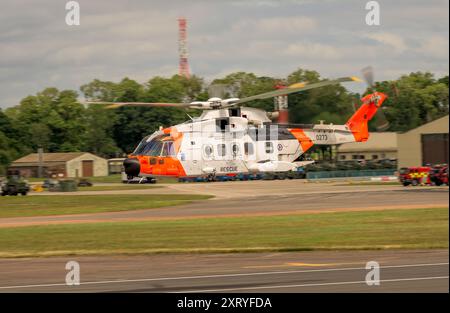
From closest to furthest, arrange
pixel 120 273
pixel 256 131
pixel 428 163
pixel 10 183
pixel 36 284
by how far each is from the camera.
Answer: pixel 36 284
pixel 120 273
pixel 256 131
pixel 10 183
pixel 428 163

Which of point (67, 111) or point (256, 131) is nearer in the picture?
point (256, 131)

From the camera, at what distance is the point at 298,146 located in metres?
49.9

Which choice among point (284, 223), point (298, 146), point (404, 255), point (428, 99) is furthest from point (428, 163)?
point (404, 255)

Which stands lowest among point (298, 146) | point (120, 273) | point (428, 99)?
point (120, 273)

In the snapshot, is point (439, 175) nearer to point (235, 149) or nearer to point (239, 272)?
point (235, 149)

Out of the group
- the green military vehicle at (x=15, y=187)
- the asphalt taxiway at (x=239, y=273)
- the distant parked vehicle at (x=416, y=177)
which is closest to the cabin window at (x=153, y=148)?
the asphalt taxiway at (x=239, y=273)

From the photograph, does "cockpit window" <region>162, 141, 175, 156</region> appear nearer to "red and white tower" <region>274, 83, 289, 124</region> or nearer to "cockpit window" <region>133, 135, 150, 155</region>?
"cockpit window" <region>133, 135, 150, 155</region>

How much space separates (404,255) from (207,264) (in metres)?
5.36

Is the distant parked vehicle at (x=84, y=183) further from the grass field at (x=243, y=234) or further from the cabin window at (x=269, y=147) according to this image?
the grass field at (x=243, y=234)

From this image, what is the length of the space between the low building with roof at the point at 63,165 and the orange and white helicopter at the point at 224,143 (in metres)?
31.3

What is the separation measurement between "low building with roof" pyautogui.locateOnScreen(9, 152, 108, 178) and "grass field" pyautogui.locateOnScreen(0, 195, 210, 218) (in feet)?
65.0

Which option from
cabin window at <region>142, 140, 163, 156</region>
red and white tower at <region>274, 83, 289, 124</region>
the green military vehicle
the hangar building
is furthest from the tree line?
the hangar building

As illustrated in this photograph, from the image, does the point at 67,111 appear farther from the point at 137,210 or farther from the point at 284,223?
the point at 284,223

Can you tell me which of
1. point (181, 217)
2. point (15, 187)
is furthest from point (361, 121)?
point (15, 187)
